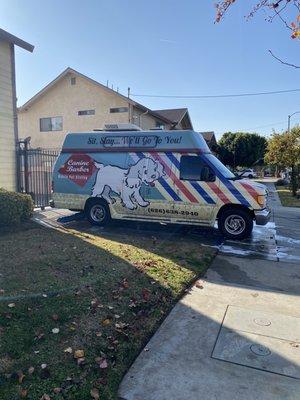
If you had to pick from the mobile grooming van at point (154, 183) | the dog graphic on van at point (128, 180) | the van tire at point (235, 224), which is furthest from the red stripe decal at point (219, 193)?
the dog graphic on van at point (128, 180)

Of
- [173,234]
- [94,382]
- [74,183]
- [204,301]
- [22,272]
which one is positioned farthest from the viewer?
[74,183]

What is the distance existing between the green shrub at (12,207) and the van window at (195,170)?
4.09 metres

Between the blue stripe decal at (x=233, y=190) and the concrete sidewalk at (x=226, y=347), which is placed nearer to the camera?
the concrete sidewalk at (x=226, y=347)

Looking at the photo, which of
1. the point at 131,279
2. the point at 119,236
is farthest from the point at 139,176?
the point at 131,279

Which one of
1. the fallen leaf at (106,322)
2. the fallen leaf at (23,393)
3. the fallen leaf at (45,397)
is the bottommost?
the fallen leaf at (45,397)

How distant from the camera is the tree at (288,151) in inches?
928

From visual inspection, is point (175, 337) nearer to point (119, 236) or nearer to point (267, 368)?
point (267, 368)

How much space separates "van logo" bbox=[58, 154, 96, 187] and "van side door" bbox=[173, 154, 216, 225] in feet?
8.22

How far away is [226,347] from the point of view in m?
3.91

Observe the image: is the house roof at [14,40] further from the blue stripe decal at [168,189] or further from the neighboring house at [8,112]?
the blue stripe decal at [168,189]

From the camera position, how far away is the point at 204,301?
5.20m

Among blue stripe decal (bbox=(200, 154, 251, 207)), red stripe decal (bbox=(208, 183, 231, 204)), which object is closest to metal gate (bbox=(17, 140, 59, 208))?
red stripe decal (bbox=(208, 183, 231, 204))

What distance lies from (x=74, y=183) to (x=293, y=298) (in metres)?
6.78

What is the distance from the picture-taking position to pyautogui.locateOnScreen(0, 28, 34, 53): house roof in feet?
34.6
